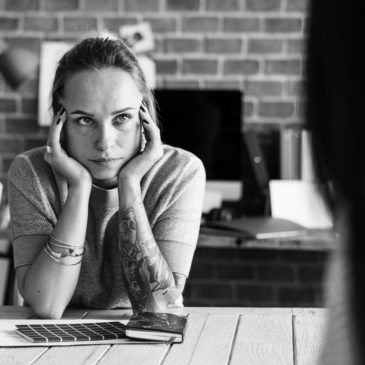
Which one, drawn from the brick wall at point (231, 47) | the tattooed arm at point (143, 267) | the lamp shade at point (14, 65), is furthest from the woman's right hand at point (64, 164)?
the brick wall at point (231, 47)

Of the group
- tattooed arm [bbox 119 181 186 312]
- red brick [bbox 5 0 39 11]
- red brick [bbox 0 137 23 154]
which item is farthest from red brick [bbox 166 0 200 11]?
tattooed arm [bbox 119 181 186 312]

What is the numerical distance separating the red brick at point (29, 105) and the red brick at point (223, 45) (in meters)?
0.80

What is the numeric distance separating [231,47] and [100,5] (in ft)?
1.99

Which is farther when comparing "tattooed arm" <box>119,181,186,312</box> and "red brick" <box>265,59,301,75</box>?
"red brick" <box>265,59,301,75</box>

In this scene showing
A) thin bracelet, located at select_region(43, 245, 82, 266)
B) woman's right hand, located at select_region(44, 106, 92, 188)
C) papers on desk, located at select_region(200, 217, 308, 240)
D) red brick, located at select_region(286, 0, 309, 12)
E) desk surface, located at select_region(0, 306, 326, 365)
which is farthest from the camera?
red brick, located at select_region(286, 0, 309, 12)

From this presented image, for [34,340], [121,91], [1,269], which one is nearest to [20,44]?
[1,269]

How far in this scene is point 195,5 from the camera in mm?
3420

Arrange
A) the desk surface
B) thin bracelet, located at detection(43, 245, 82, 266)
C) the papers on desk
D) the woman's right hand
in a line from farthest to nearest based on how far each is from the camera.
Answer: the papers on desk < the woman's right hand < thin bracelet, located at detection(43, 245, 82, 266) < the desk surface

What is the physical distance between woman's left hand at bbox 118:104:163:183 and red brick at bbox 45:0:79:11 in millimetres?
1800

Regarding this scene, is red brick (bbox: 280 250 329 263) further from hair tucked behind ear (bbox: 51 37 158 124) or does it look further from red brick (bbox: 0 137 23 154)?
hair tucked behind ear (bbox: 51 37 158 124)

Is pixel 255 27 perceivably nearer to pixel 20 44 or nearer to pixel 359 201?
pixel 20 44

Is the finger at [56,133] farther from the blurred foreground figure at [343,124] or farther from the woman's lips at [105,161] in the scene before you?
the blurred foreground figure at [343,124]

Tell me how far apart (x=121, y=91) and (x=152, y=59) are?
5.60ft

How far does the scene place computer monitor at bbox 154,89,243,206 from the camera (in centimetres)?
322
